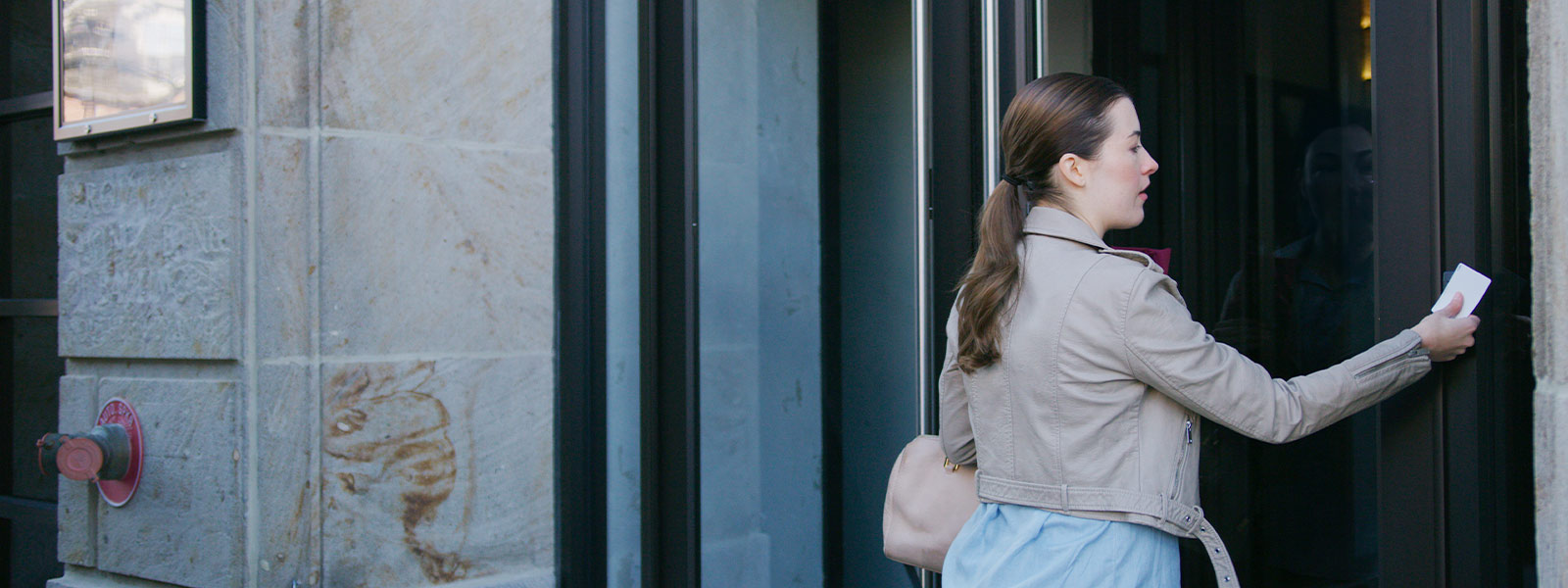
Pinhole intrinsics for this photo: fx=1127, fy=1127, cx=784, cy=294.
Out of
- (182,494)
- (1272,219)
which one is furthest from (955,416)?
(182,494)

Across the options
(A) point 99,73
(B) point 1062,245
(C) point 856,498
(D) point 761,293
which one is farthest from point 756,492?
(A) point 99,73

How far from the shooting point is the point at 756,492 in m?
3.65

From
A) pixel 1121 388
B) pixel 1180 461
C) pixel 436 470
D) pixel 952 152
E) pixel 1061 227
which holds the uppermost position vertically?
pixel 952 152

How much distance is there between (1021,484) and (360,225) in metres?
2.10

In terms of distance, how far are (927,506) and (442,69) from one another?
2.04 m

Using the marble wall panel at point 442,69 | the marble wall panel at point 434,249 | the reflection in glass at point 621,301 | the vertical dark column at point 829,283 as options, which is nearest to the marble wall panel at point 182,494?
the marble wall panel at point 434,249

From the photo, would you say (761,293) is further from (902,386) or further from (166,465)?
(166,465)

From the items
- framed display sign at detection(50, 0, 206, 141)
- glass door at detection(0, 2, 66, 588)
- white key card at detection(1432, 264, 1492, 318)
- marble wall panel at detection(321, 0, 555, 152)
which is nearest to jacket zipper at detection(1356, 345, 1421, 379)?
white key card at detection(1432, 264, 1492, 318)

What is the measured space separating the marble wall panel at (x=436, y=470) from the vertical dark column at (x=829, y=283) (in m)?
0.94

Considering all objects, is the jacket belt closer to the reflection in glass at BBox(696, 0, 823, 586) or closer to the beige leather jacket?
the beige leather jacket

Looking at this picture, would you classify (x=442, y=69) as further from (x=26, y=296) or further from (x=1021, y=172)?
(x=26, y=296)

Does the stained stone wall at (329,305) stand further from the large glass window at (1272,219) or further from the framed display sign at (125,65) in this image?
the large glass window at (1272,219)

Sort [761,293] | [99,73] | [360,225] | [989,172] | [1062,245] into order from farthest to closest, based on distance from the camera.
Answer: [761,293], [99,73], [360,225], [989,172], [1062,245]

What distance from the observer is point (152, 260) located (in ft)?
10.6
